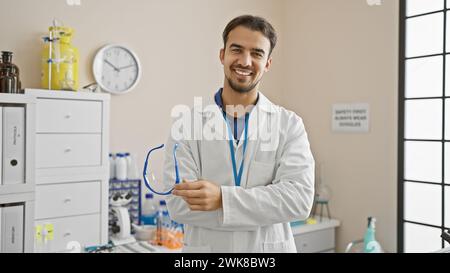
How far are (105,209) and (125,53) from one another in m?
0.65

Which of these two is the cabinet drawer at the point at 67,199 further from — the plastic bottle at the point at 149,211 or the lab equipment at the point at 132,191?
the plastic bottle at the point at 149,211

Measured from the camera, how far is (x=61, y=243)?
1.29 metres

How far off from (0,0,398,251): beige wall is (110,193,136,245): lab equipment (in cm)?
23

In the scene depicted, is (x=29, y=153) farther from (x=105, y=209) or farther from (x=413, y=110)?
(x=413, y=110)

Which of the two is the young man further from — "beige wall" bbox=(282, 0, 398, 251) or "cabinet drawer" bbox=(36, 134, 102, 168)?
"beige wall" bbox=(282, 0, 398, 251)

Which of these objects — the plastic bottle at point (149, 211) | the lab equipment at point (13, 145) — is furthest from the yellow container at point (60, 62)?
the plastic bottle at point (149, 211)

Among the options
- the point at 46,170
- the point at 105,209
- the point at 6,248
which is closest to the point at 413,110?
the point at 105,209

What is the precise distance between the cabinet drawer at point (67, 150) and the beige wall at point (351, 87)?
76 cm

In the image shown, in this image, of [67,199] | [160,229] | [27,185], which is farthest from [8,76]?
[160,229]

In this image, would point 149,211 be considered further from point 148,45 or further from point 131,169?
point 148,45

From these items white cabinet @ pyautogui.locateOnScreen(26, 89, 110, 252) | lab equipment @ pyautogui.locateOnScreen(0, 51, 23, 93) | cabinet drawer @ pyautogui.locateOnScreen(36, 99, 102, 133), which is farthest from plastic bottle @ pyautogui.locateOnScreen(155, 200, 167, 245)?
lab equipment @ pyautogui.locateOnScreen(0, 51, 23, 93)

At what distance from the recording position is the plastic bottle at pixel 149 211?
5.19 ft

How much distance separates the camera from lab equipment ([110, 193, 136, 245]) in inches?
56.5

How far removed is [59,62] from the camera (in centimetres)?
136
